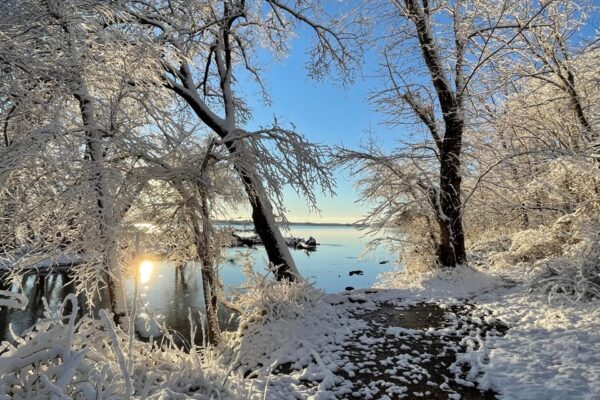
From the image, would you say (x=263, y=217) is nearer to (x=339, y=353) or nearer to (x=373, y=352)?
(x=339, y=353)

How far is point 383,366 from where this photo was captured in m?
4.59

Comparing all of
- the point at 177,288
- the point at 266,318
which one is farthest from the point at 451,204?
the point at 177,288

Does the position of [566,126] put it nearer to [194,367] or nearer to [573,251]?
[573,251]

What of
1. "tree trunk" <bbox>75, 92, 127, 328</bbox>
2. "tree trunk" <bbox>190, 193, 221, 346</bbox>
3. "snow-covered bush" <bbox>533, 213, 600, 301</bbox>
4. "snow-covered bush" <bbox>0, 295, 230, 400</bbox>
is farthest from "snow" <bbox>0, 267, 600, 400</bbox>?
"tree trunk" <bbox>75, 92, 127, 328</bbox>

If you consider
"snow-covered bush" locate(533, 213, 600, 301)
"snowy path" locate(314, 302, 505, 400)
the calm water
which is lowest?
the calm water

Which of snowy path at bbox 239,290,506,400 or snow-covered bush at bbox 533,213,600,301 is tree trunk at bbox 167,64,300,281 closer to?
snowy path at bbox 239,290,506,400

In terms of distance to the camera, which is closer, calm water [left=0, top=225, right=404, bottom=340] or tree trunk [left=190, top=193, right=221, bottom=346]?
tree trunk [left=190, top=193, right=221, bottom=346]

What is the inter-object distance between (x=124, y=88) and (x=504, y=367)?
6680mm

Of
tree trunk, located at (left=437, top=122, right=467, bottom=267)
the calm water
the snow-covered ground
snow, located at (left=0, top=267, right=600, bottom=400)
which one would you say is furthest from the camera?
the calm water

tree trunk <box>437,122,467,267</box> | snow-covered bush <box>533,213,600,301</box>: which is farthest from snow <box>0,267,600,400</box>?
tree trunk <box>437,122,467,267</box>

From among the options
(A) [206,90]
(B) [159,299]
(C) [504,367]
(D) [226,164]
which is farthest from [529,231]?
(B) [159,299]

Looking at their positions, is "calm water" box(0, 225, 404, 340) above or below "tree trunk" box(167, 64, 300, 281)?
below

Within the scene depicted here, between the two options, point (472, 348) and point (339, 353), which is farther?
point (339, 353)

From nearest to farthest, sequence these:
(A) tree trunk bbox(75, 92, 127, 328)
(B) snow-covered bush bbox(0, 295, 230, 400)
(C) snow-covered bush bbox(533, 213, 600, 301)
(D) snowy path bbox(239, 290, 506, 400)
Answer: (B) snow-covered bush bbox(0, 295, 230, 400) < (D) snowy path bbox(239, 290, 506, 400) < (A) tree trunk bbox(75, 92, 127, 328) < (C) snow-covered bush bbox(533, 213, 600, 301)
